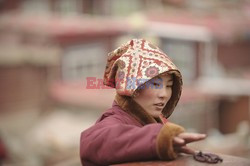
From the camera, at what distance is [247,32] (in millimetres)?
9945

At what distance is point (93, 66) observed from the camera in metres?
10.2

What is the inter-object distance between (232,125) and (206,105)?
32.7 inches

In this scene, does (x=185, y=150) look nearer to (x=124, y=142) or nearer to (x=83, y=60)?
(x=124, y=142)

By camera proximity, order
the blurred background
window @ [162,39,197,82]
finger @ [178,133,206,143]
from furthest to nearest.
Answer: window @ [162,39,197,82] → the blurred background → finger @ [178,133,206,143]

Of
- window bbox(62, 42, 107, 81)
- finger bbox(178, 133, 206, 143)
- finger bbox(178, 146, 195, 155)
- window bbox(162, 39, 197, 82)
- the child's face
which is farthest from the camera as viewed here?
window bbox(62, 42, 107, 81)

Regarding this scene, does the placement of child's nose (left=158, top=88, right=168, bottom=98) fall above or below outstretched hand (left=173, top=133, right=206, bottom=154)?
above

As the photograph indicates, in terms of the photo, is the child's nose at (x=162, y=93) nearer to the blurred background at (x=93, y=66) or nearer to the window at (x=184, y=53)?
the blurred background at (x=93, y=66)

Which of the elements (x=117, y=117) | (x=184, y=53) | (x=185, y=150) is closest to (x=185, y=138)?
(x=185, y=150)

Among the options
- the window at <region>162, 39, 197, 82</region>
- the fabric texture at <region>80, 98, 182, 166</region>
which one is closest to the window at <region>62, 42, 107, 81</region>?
the window at <region>162, 39, 197, 82</region>

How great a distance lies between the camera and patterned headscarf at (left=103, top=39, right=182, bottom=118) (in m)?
1.73

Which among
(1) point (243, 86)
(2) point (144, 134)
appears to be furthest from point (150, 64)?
(1) point (243, 86)

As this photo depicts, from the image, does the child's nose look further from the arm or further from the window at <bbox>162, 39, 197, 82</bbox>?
the window at <bbox>162, 39, 197, 82</bbox>

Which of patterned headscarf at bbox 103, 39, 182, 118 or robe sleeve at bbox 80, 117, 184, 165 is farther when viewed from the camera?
patterned headscarf at bbox 103, 39, 182, 118

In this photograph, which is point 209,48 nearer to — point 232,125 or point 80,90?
point 232,125
